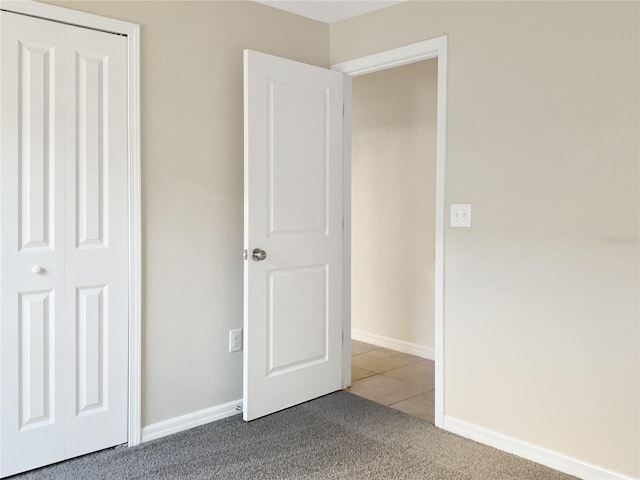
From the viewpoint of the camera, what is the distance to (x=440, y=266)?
2.83 m

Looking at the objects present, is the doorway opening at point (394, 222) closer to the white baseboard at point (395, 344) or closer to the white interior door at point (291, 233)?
the white baseboard at point (395, 344)

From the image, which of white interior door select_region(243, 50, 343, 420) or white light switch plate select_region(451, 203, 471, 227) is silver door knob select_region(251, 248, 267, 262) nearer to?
white interior door select_region(243, 50, 343, 420)

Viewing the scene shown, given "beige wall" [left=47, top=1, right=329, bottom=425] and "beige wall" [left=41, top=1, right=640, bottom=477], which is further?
"beige wall" [left=47, top=1, right=329, bottom=425]

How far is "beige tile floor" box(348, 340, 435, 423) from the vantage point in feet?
10.7

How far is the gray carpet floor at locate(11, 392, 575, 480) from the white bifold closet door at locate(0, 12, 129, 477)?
190 mm

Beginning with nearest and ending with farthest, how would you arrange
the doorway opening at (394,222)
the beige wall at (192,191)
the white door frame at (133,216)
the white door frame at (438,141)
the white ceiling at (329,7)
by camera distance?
the white door frame at (133,216) → the beige wall at (192,191) → the white door frame at (438,141) → the white ceiling at (329,7) → the doorway opening at (394,222)

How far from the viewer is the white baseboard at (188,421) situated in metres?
2.70

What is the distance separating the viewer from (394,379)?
12.2 ft

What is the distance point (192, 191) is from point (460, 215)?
1.36 m

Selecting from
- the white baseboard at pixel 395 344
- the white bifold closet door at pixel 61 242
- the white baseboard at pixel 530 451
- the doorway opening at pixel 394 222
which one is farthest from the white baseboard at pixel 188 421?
the white baseboard at pixel 395 344

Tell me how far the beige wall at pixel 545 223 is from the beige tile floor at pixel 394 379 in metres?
0.47

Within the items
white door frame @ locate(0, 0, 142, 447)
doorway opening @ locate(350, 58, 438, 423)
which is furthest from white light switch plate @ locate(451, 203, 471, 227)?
white door frame @ locate(0, 0, 142, 447)

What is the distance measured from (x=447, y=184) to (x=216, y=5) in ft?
4.96

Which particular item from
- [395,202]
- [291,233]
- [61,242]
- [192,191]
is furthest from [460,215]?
[61,242]
